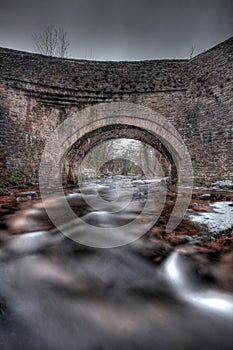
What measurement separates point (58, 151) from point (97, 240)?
242 inches

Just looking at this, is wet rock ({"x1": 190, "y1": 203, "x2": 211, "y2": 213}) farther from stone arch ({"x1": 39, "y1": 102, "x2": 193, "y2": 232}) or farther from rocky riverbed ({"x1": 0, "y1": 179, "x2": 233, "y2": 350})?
stone arch ({"x1": 39, "y1": 102, "x2": 193, "y2": 232})

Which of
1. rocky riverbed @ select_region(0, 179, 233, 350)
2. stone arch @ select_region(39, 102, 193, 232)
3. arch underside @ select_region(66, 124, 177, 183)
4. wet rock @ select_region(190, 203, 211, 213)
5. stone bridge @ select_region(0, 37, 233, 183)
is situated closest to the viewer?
rocky riverbed @ select_region(0, 179, 233, 350)

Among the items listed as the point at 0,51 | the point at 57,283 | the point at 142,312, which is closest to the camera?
the point at 142,312

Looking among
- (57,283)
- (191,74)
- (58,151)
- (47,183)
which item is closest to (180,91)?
(191,74)

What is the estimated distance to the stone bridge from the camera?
724 cm

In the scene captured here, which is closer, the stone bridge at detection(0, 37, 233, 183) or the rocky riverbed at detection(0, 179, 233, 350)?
the rocky riverbed at detection(0, 179, 233, 350)

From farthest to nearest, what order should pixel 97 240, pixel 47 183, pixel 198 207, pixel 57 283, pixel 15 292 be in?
1. pixel 47 183
2. pixel 198 207
3. pixel 97 240
4. pixel 57 283
5. pixel 15 292

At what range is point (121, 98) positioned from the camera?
27.6 ft

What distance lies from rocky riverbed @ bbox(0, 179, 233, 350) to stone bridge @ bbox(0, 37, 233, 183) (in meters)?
5.39

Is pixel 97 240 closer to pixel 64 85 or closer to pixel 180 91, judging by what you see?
pixel 64 85

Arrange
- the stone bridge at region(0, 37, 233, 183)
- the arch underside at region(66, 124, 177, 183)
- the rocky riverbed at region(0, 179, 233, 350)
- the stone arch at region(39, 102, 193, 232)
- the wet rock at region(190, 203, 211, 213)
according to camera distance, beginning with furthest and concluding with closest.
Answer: the arch underside at region(66, 124, 177, 183) < the stone arch at region(39, 102, 193, 232) < the stone bridge at region(0, 37, 233, 183) < the wet rock at region(190, 203, 211, 213) < the rocky riverbed at region(0, 179, 233, 350)

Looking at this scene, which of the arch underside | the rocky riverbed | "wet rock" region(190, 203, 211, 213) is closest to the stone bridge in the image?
the arch underside

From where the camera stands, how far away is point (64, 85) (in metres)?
8.05

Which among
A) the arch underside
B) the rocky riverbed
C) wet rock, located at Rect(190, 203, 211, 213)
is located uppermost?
the arch underside
